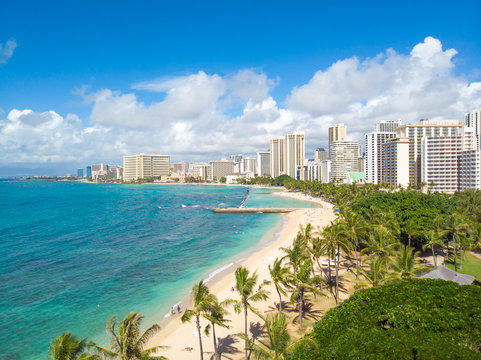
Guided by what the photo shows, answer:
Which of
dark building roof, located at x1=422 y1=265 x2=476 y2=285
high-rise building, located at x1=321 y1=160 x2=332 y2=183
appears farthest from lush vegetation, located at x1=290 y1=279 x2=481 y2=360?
high-rise building, located at x1=321 y1=160 x2=332 y2=183

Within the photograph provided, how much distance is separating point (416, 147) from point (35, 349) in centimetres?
12736

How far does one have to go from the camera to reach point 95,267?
123 ft

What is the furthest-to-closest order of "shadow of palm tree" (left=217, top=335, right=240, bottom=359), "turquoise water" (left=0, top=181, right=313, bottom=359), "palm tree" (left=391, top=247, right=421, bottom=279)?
1. "turquoise water" (left=0, top=181, right=313, bottom=359)
2. "palm tree" (left=391, top=247, right=421, bottom=279)
3. "shadow of palm tree" (left=217, top=335, right=240, bottom=359)

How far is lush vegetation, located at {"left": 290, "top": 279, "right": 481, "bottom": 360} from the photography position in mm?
9695

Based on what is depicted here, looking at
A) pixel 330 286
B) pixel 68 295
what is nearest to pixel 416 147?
pixel 330 286

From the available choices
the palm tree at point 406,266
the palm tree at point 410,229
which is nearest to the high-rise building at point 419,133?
the palm tree at point 410,229

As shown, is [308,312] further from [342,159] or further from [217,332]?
[342,159]

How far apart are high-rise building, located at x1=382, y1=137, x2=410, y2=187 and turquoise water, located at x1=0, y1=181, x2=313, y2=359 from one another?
65063mm

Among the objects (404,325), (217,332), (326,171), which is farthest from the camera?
(326,171)

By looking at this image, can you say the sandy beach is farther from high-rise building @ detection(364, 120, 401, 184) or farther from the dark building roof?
high-rise building @ detection(364, 120, 401, 184)

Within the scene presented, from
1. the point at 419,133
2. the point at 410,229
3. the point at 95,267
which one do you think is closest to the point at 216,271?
the point at 95,267

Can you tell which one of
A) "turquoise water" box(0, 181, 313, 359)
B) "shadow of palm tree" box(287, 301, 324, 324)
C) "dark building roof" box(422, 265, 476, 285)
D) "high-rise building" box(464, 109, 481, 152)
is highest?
"high-rise building" box(464, 109, 481, 152)

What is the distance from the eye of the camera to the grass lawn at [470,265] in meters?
29.2

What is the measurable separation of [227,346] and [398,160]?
111163 millimetres
